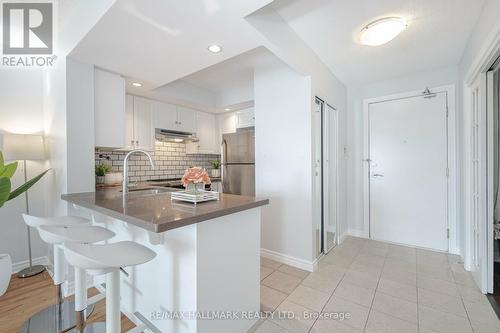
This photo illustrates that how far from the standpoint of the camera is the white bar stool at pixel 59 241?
136cm

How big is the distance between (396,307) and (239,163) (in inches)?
93.7

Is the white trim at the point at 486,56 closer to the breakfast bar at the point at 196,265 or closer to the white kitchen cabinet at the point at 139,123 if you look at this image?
the breakfast bar at the point at 196,265

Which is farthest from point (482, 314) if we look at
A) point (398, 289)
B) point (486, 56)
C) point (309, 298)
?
point (486, 56)

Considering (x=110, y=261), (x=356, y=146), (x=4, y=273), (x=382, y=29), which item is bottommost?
(x=4, y=273)

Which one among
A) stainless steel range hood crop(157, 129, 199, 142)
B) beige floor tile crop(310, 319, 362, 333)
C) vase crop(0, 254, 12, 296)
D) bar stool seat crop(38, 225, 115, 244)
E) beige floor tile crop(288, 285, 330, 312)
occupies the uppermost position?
stainless steel range hood crop(157, 129, 199, 142)

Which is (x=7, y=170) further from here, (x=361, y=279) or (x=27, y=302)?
(x=361, y=279)

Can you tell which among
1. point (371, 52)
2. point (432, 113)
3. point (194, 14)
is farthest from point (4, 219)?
point (432, 113)

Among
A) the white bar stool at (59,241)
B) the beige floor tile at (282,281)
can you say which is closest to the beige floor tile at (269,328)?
the beige floor tile at (282,281)

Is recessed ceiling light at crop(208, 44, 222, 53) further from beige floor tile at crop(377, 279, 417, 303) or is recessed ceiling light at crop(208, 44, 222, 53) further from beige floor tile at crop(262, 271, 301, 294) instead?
beige floor tile at crop(377, 279, 417, 303)

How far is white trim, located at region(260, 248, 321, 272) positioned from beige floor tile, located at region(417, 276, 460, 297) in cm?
100

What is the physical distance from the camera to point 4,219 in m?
2.45

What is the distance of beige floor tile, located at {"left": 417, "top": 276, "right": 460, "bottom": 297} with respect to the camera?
207 centimetres

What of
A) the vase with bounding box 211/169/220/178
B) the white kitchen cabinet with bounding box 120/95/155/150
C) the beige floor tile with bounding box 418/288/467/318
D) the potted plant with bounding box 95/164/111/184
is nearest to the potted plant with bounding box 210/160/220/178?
the vase with bounding box 211/169/220/178

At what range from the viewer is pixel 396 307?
187cm
